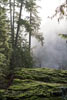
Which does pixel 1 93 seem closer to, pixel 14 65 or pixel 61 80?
pixel 61 80

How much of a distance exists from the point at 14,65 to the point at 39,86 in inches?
314

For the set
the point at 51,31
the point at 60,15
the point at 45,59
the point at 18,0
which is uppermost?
the point at 18,0

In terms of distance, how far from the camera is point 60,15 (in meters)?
6.76

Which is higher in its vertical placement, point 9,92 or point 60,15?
point 60,15

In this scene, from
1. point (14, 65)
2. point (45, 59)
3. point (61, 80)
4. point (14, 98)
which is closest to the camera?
point (14, 98)

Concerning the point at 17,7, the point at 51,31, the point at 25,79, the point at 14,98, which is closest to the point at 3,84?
the point at 25,79

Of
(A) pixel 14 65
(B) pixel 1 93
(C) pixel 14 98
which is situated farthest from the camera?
(A) pixel 14 65

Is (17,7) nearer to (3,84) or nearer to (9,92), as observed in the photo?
(3,84)

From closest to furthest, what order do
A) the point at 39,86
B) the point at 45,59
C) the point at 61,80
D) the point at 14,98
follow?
the point at 14,98 → the point at 39,86 → the point at 61,80 → the point at 45,59

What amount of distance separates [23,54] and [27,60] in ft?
3.07

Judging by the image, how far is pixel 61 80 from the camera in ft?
46.7

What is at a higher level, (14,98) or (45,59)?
(14,98)

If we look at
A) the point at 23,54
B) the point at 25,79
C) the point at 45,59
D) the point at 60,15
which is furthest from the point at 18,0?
the point at 45,59

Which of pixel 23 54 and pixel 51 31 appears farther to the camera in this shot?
pixel 51 31
